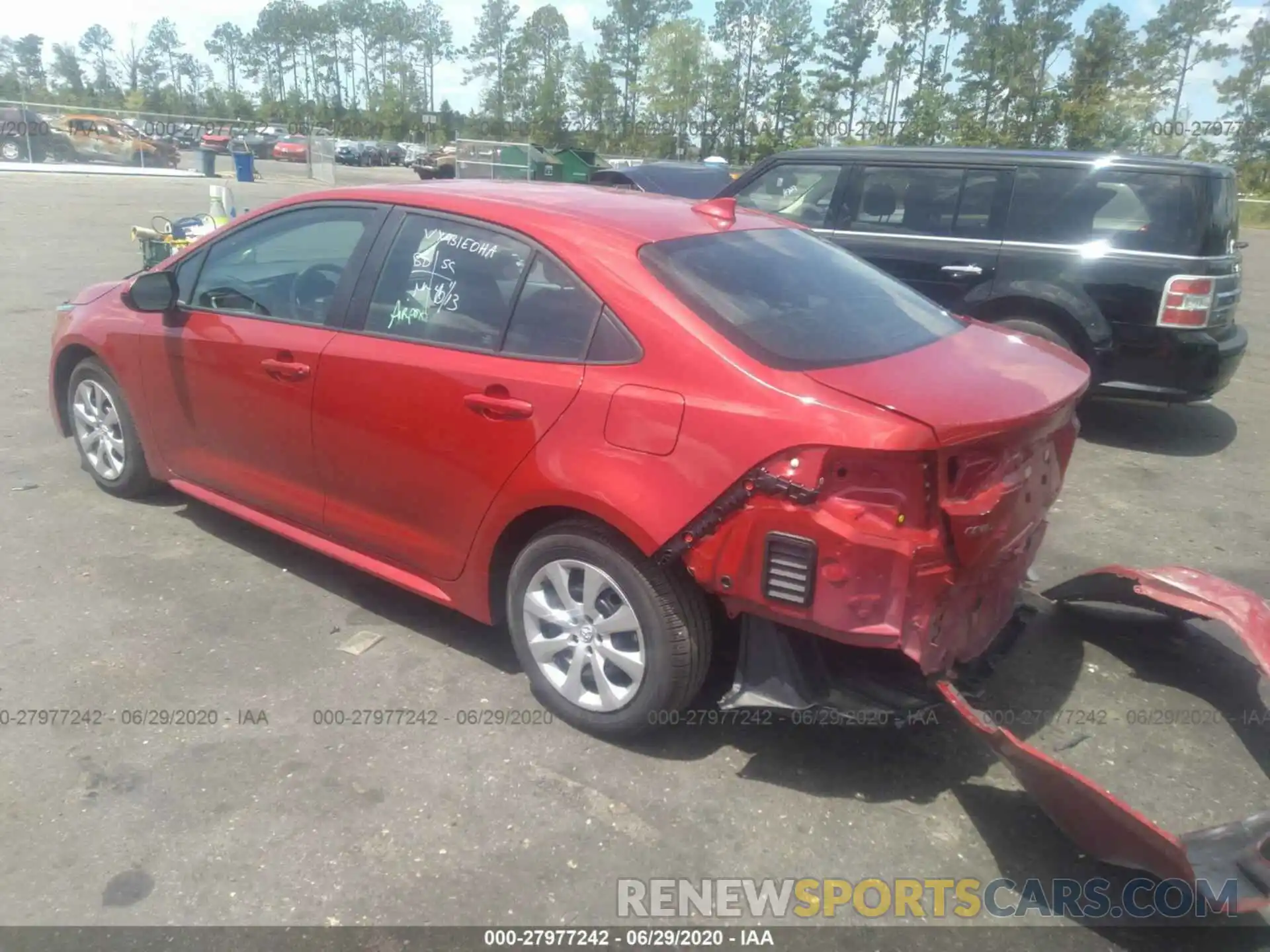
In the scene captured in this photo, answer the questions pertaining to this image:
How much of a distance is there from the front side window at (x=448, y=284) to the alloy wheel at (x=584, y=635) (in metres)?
0.84

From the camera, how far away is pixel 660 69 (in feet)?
222

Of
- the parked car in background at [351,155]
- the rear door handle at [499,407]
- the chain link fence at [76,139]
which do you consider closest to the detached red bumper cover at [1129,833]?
the rear door handle at [499,407]

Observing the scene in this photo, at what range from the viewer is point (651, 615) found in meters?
3.04

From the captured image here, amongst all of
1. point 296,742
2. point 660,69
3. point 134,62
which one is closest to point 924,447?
point 296,742

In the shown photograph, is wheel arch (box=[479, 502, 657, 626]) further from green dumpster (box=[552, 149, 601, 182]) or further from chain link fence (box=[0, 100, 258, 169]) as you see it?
chain link fence (box=[0, 100, 258, 169])

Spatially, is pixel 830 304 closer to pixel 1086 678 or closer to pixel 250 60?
→ pixel 1086 678

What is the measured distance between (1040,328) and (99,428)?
5.70 metres

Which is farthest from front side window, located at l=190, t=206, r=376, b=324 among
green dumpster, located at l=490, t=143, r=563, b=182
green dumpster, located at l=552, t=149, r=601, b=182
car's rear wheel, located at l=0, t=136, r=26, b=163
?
car's rear wheel, located at l=0, t=136, r=26, b=163

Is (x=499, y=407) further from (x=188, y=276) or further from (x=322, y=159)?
(x=322, y=159)

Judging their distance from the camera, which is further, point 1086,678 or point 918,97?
point 918,97

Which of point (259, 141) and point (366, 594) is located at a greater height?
point (259, 141)

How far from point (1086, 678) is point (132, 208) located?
21.5m

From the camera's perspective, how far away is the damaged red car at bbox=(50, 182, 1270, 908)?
2.70m

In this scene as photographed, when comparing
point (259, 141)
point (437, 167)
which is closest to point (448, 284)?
point (437, 167)
